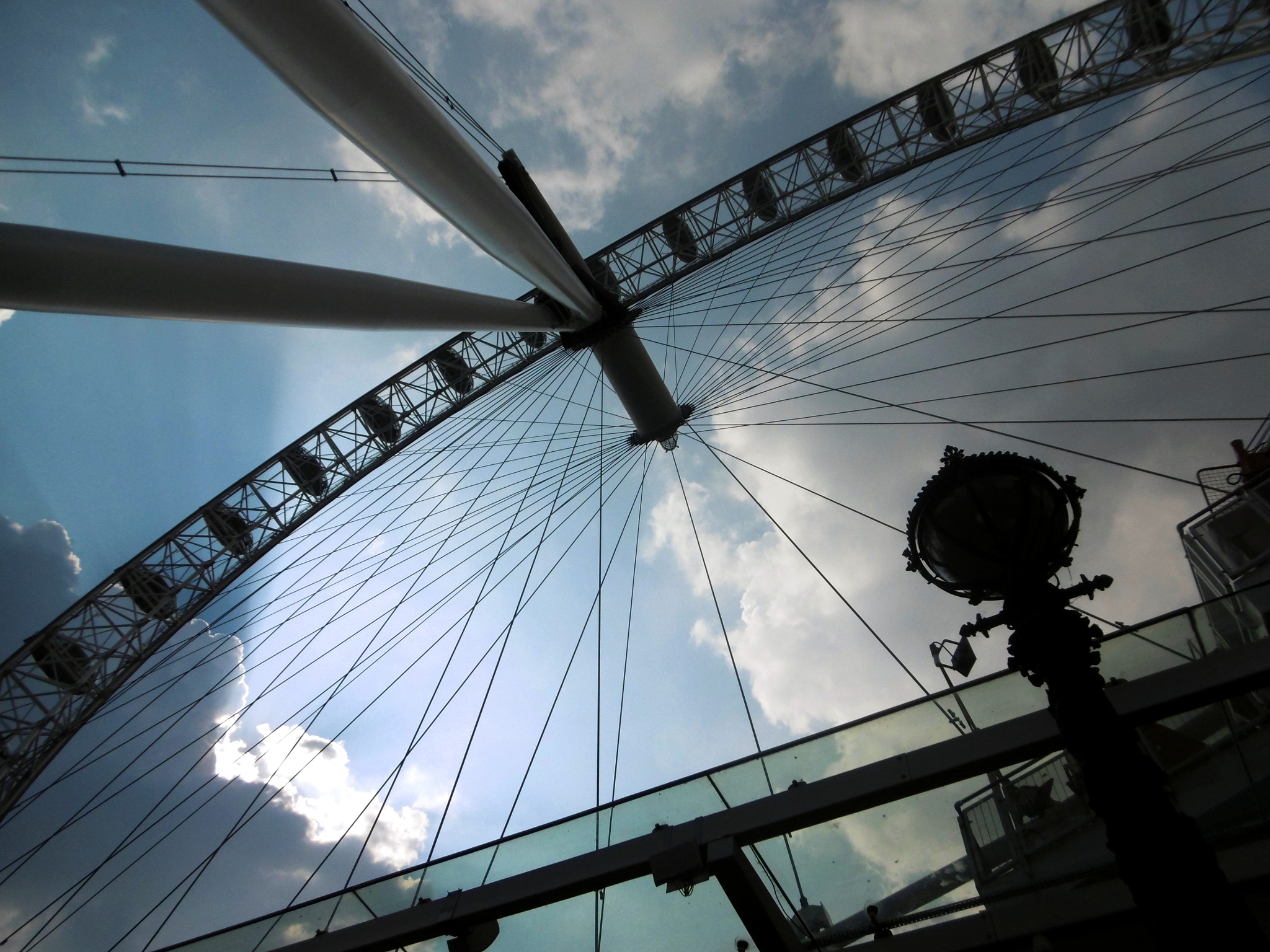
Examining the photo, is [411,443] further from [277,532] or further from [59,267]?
[59,267]

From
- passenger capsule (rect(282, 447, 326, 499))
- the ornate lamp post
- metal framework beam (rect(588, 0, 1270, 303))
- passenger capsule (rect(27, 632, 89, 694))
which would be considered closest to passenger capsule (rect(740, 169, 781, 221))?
metal framework beam (rect(588, 0, 1270, 303))

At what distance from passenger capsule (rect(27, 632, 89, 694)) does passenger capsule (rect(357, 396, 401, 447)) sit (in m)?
8.44

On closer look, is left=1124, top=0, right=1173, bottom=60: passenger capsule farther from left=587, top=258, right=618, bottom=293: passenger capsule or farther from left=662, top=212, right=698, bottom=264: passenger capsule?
left=587, top=258, right=618, bottom=293: passenger capsule

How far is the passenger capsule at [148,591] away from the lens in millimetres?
16953

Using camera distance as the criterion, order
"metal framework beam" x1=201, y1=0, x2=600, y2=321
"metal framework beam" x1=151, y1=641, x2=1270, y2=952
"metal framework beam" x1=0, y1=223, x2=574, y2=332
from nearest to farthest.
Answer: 1. "metal framework beam" x1=0, y1=223, x2=574, y2=332
2. "metal framework beam" x1=151, y1=641, x2=1270, y2=952
3. "metal framework beam" x1=201, y1=0, x2=600, y2=321

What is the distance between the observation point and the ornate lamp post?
2807mm

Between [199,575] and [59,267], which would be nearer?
[59,267]

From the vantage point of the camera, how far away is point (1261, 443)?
36.2 ft

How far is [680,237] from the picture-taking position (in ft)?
56.0

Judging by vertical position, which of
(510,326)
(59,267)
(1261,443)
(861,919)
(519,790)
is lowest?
(1261,443)

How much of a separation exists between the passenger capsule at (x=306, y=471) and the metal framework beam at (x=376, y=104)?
44.0 ft

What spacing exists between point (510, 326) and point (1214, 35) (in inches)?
597

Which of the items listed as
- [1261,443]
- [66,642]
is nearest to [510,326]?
[1261,443]

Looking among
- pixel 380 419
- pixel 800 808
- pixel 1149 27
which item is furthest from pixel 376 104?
pixel 1149 27
